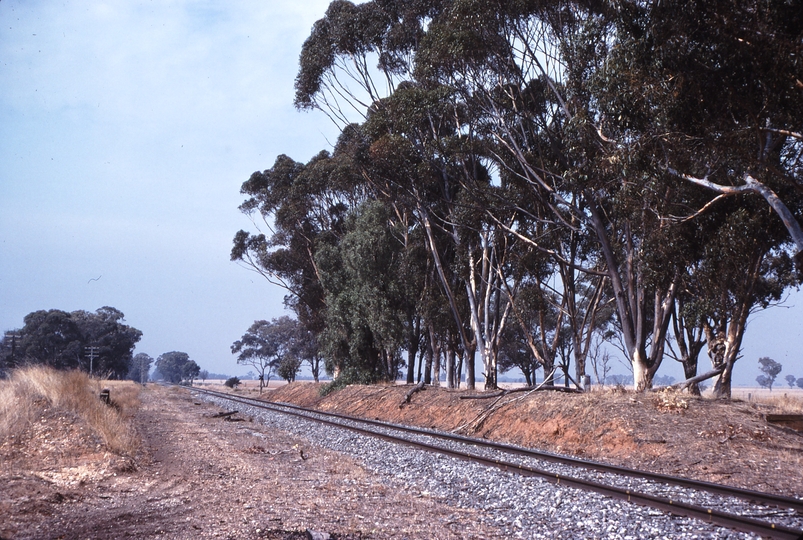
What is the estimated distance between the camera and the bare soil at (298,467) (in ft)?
19.3

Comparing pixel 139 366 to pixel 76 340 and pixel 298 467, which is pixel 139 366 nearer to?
pixel 76 340

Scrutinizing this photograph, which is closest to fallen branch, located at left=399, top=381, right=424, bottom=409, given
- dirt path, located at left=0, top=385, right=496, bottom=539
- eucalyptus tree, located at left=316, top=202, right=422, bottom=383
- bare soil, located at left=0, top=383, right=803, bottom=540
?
bare soil, located at left=0, top=383, right=803, bottom=540

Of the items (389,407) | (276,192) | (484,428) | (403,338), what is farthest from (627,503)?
(276,192)

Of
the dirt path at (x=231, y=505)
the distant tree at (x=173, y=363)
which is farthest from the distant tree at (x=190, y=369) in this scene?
the dirt path at (x=231, y=505)

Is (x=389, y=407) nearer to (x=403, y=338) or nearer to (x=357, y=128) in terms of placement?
(x=403, y=338)

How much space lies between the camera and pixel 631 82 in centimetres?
1207

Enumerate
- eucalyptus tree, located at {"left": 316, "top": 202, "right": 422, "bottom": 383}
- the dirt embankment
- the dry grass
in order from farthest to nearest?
1. eucalyptus tree, located at {"left": 316, "top": 202, "right": 422, "bottom": 383}
2. the dry grass
3. the dirt embankment

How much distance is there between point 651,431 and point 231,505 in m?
8.31

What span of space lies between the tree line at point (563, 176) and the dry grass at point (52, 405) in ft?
37.2

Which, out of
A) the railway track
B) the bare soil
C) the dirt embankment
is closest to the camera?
the bare soil

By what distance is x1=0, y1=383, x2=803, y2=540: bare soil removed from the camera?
5.88 m

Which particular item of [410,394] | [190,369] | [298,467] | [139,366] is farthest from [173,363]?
[298,467]

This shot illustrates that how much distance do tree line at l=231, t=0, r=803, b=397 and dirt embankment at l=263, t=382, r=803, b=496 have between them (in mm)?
3202

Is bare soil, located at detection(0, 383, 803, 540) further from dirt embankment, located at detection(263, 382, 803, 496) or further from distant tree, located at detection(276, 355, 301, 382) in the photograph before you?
distant tree, located at detection(276, 355, 301, 382)
